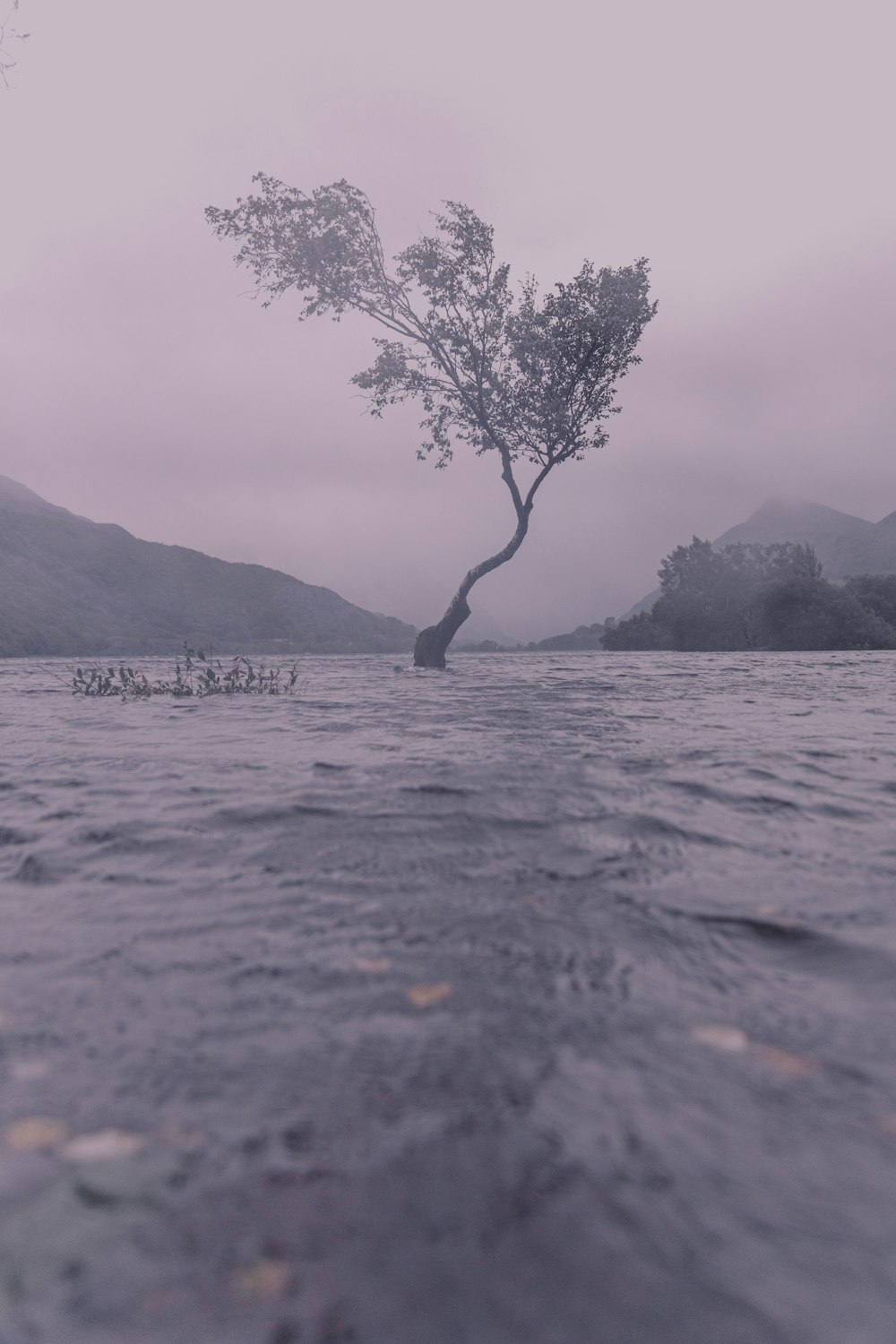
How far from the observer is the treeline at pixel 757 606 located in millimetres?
60531

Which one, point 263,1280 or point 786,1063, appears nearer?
point 263,1280

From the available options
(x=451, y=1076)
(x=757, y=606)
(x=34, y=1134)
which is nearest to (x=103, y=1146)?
(x=34, y=1134)

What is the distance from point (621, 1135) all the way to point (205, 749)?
7.06 m

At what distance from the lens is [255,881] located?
12.6ft

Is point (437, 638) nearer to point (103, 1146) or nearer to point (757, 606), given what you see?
point (103, 1146)

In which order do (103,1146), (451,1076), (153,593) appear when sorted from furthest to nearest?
(153,593), (451,1076), (103,1146)

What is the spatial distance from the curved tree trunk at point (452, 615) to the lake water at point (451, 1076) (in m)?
25.8

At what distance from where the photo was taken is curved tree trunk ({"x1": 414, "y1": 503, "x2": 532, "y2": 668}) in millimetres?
30922

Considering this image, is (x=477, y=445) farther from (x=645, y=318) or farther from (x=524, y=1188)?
(x=524, y=1188)

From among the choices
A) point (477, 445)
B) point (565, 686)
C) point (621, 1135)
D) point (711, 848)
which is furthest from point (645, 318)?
point (621, 1135)

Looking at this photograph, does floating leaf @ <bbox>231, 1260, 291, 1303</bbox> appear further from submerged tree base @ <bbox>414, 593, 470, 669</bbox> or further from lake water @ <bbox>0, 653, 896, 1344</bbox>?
submerged tree base @ <bbox>414, 593, 470, 669</bbox>

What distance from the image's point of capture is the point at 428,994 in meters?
2.62

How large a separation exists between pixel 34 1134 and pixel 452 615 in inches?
1173

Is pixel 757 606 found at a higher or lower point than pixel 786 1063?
higher
